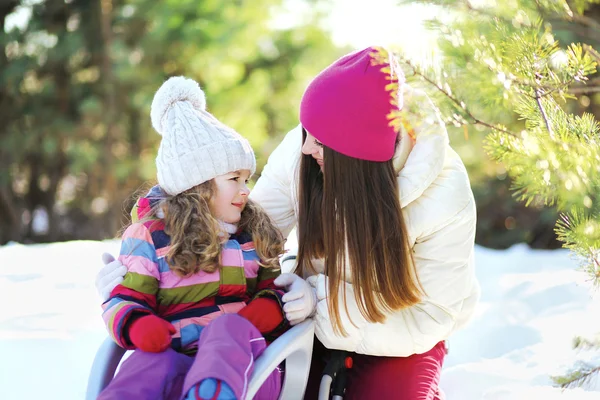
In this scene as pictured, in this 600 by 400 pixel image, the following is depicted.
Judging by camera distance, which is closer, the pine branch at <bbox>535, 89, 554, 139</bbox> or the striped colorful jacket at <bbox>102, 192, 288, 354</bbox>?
the pine branch at <bbox>535, 89, 554, 139</bbox>

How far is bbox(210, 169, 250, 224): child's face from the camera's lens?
1.60 m

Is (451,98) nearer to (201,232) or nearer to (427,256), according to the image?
(427,256)

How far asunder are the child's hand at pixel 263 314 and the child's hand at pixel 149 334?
0.61 ft

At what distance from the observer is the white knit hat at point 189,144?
156 centimetres

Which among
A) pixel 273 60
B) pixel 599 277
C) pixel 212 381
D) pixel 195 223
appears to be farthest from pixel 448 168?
pixel 273 60

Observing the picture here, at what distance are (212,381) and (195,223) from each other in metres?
0.43

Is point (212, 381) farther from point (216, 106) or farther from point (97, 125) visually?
point (97, 125)

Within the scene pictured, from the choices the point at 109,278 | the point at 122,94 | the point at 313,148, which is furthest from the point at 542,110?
the point at 122,94

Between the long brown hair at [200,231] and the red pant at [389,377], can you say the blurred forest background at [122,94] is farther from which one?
the long brown hair at [200,231]

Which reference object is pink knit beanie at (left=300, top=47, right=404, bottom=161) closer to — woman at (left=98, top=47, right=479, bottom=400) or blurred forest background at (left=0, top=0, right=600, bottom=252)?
woman at (left=98, top=47, right=479, bottom=400)

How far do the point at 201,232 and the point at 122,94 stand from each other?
4.77m

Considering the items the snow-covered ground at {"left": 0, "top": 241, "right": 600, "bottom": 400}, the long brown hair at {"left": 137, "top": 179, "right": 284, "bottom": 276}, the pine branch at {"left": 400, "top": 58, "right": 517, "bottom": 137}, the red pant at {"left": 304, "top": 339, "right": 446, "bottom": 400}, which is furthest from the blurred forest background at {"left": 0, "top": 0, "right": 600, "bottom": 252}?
the pine branch at {"left": 400, "top": 58, "right": 517, "bottom": 137}

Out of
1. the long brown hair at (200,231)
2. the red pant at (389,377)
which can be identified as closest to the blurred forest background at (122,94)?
the red pant at (389,377)

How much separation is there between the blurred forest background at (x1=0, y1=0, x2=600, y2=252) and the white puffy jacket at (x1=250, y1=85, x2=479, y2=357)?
3.84 m
